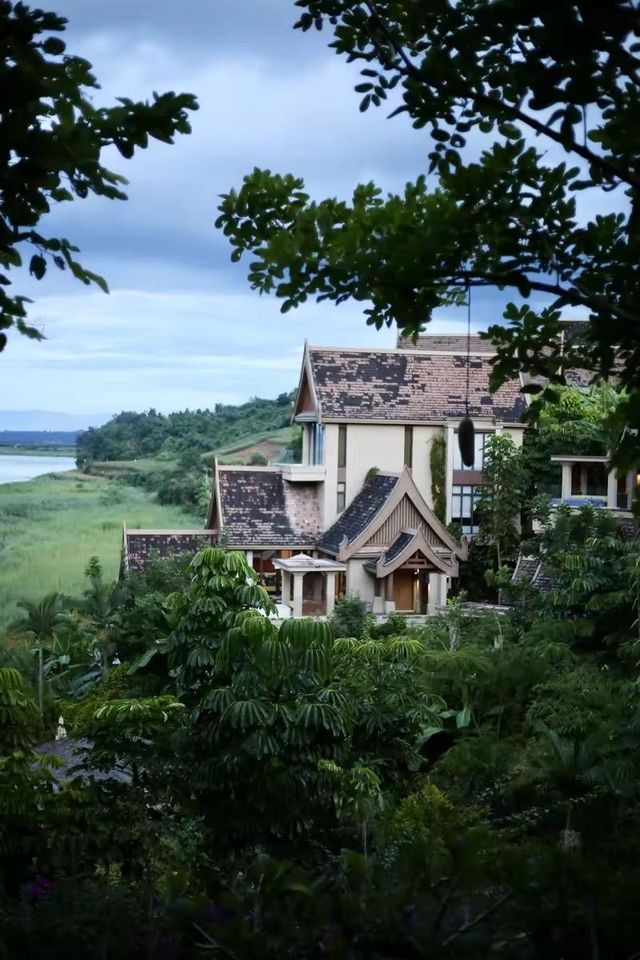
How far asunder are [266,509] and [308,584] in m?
1.07

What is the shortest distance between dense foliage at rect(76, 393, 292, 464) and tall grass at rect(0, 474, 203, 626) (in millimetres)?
899

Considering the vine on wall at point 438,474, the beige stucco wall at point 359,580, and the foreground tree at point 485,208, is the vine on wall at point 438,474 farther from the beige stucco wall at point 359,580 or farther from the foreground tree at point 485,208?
the foreground tree at point 485,208

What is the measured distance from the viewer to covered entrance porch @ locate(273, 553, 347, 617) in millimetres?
10641

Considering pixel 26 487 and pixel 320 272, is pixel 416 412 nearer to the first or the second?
pixel 26 487

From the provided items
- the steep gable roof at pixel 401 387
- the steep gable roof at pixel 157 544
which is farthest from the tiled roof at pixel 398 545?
the steep gable roof at pixel 157 544

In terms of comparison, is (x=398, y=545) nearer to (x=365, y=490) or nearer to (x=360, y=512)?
(x=360, y=512)

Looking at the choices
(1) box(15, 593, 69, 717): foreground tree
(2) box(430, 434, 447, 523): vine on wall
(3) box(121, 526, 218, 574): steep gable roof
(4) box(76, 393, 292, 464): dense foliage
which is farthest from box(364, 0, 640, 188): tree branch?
(4) box(76, 393, 292, 464): dense foliage

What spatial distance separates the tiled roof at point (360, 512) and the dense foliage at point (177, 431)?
10.8 feet

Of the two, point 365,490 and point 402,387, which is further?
point 402,387

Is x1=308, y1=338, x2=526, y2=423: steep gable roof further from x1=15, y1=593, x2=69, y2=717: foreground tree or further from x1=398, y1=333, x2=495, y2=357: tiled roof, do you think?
x1=15, y1=593, x2=69, y2=717: foreground tree

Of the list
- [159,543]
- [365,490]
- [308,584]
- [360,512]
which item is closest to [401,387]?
[365,490]

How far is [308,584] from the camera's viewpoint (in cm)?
1112

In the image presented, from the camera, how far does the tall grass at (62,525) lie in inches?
423

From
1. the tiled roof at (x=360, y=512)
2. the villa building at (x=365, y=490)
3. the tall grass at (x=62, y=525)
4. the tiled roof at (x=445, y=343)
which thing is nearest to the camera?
the tall grass at (x=62, y=525)
